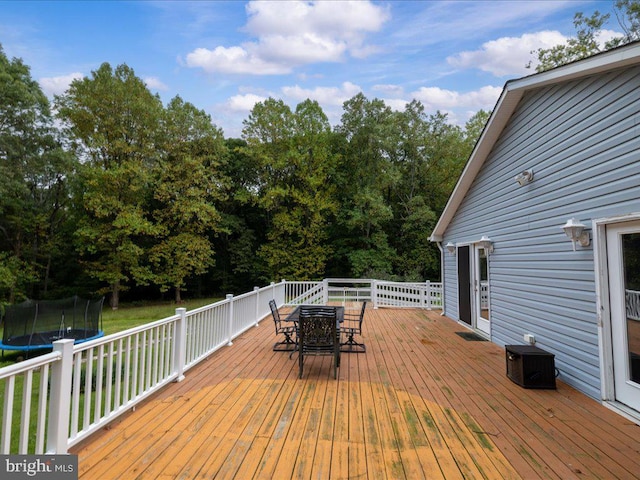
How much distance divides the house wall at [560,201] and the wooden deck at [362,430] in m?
0.81

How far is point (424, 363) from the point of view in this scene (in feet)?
15.4

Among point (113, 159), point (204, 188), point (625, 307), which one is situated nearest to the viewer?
point (625, 307)

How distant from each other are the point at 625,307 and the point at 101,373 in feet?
15.8

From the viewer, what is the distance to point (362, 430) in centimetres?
276

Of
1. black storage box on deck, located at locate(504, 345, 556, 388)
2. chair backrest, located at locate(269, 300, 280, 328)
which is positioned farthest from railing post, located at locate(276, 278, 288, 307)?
black storage box on deck, located at locate(504, 345, 556, 388)

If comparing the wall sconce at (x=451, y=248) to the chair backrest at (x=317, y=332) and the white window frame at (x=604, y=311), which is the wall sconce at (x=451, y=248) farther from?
the chair backrest at (x=317, y=332)

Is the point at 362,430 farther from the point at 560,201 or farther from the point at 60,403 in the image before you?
the point at 560,201

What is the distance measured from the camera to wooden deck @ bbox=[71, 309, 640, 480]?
7.29ft

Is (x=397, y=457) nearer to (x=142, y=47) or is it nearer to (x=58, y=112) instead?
(x=142, y=47)

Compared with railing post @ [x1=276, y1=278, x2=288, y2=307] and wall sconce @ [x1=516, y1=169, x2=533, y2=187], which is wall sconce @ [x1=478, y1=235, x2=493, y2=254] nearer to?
wall sconce @ [x1=516, y1=169, x2=533, y2=187]

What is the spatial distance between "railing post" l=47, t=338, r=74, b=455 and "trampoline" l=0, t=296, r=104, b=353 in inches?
268

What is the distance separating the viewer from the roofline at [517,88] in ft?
9.85

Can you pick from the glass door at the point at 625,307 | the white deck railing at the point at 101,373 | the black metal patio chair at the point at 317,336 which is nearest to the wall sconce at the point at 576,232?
the glass door at the point at 625,307

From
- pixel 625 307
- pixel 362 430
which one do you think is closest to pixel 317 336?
pixel 362 430
